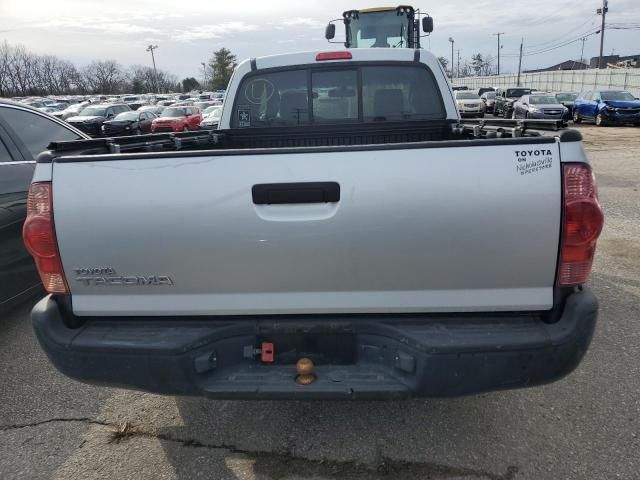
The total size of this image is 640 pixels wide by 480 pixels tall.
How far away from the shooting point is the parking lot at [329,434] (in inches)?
95.0

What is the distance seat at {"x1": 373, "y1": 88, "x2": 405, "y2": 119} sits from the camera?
4.03 metres

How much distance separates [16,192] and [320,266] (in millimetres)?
3327

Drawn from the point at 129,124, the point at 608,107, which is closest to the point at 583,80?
the point at 608,107

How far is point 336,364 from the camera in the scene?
2205mm

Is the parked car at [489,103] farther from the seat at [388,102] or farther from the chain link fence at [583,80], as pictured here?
the seat at [388,102]

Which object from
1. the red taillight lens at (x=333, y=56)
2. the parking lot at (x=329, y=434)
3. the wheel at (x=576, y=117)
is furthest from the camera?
the wheel at (x=576, y=117)

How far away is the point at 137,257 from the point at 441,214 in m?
1.34

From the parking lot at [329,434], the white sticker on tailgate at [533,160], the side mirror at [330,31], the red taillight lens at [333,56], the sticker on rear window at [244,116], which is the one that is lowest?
the parking lot at [329,434]

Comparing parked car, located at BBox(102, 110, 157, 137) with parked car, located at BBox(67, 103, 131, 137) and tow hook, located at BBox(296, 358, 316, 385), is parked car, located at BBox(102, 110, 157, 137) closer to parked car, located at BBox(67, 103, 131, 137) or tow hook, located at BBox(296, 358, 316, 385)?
parked car, located at BBox(67, 103, 131, 137)

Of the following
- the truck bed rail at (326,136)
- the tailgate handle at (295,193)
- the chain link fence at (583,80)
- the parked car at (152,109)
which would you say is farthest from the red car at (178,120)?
the chain link fence at (583,80)

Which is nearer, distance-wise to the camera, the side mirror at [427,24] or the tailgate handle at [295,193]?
the tailgate handle at [295,193]

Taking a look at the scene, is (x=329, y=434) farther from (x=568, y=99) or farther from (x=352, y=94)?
(x=568, y=99)

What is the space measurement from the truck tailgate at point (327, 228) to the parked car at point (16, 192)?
2.24 m

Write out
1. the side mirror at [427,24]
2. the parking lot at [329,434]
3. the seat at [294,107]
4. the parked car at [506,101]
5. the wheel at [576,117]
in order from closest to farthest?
the parking lot at [329,434], the seat at [294,107], the side mirror at [427,24], the wheel at [576,117], the parked car at [506,101]
